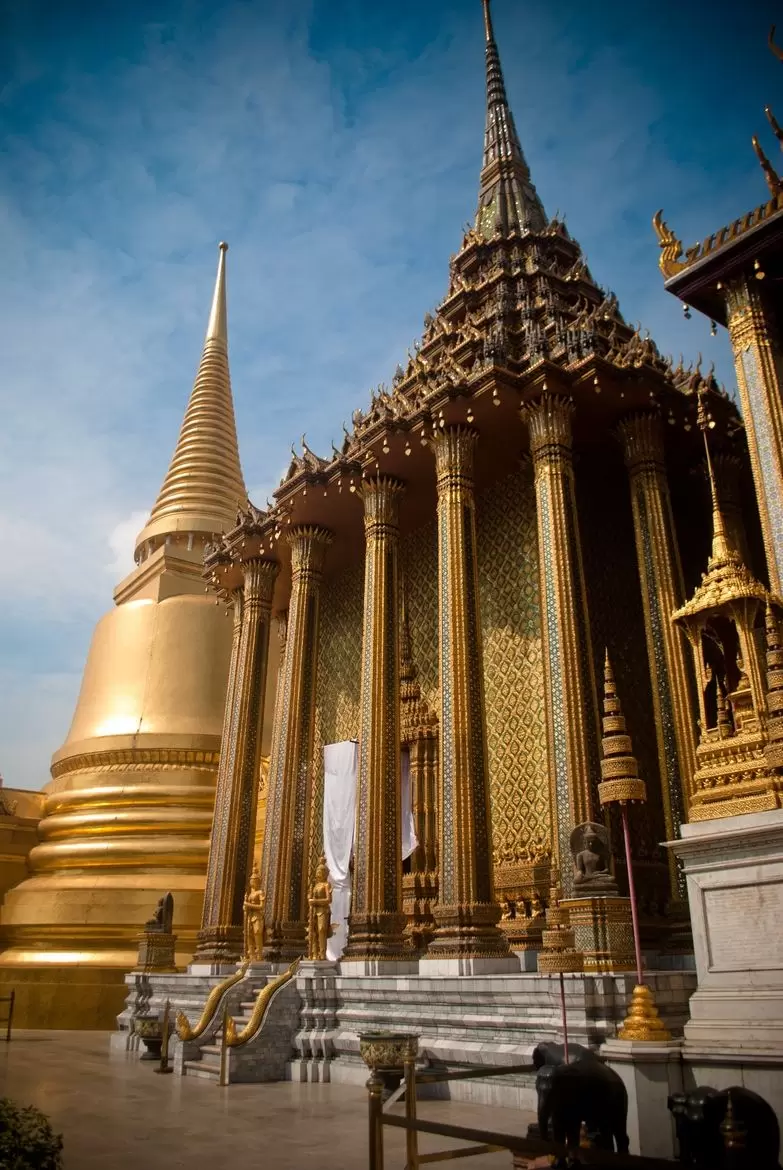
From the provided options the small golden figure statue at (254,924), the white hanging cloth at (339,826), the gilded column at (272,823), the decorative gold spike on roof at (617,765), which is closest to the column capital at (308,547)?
the gilded column at (272,823)

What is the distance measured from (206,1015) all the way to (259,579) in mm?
8837

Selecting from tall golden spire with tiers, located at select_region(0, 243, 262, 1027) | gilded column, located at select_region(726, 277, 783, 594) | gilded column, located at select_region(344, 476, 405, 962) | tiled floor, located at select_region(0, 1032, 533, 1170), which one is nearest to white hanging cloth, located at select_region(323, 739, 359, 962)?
gilded column, located at select_region(344, 476, 405, 962)

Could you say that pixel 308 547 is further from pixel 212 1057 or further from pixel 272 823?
pixel 212 1057

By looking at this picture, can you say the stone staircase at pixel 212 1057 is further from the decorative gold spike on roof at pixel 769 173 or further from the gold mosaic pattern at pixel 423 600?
the decorative gold spike on roof at pixel 769 173

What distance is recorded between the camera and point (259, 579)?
61.7 ft

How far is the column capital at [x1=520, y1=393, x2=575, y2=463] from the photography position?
1337 centimetres

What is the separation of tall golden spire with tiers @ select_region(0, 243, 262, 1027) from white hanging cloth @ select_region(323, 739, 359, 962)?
4817mm

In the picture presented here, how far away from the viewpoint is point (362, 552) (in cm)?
1884

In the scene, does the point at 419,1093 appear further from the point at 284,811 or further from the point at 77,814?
the point at 77,814

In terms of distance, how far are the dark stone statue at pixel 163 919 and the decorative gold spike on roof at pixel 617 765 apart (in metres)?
10.4

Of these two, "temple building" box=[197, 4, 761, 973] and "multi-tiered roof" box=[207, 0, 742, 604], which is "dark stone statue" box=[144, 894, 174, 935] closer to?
"temple building" box=[197, 4, 761, 973]

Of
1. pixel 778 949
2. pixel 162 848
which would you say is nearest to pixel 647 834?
pixel 778 949

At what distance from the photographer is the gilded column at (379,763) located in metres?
12.7

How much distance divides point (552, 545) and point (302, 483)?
5.30 metres
